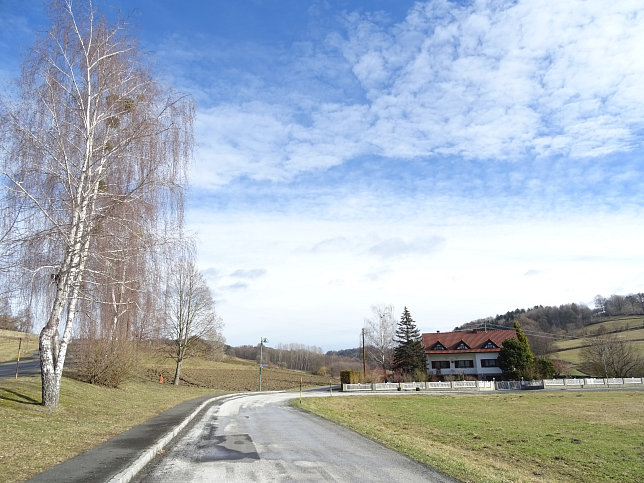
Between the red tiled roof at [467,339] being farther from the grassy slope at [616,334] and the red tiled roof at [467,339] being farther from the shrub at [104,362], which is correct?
the shrub at [104,362]

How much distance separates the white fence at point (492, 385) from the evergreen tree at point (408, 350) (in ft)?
19.3

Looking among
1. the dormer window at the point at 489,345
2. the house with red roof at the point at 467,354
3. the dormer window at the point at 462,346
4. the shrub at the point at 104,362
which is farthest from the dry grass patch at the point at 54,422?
the dormer window at the point at 489,345

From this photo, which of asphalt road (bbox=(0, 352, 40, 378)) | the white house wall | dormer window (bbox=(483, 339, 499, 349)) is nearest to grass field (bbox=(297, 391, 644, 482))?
asphalt road (bbox=(0, 352, 40, 378))

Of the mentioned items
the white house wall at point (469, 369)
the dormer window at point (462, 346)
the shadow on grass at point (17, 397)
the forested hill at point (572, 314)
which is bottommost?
the white house wall at point (469, 369)

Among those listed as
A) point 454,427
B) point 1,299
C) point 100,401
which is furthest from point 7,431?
point 454,427

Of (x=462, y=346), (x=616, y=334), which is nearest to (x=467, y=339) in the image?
(x=462, y=346)

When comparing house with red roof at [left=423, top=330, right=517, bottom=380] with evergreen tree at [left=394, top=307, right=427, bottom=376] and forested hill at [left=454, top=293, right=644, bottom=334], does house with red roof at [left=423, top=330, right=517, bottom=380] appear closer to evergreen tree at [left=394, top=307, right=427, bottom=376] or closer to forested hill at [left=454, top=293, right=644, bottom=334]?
evergreen tree at [left=394, top=307, right=427, bottom=376]

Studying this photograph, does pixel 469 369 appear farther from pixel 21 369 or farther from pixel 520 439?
pixel 21 369

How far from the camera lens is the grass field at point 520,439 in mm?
10797

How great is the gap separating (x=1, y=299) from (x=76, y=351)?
11817 mm

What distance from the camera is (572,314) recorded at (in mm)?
155375

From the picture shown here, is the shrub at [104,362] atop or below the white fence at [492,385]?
atop

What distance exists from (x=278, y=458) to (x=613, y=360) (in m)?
66.3

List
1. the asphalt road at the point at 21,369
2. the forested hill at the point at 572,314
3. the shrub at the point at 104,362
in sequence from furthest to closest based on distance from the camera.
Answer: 1. the forested hill at the point at 572,314
2. the asphalt road at the point at 21,369
3. the shrub at the point at 104,362
